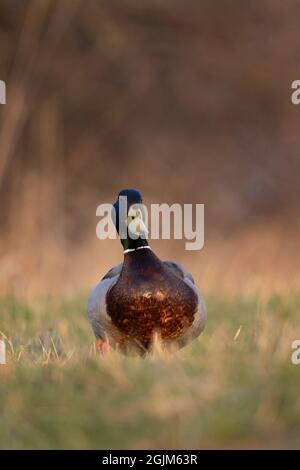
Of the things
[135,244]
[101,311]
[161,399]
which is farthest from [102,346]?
[161,399]

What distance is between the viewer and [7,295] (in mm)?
6539

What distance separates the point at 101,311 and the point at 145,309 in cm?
24

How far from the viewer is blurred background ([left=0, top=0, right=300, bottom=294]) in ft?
39.5

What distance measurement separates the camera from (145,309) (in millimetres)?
4672

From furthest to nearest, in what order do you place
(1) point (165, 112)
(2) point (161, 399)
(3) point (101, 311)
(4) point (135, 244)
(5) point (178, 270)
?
1. (1) point (165, 112)
2. (5) point (178, 270)
3. (4) point (135, 244)
4. (3) point (101, 311)
5. (2) point (161, 399)

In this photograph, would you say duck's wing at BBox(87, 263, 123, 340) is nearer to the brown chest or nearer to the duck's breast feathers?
the brown chest

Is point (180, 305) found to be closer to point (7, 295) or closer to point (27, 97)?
point (7, 295)

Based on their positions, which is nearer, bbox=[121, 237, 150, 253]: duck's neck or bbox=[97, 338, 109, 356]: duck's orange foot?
bbox=[97, 338, 109, 356]: duck's orange foot

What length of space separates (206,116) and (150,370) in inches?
416

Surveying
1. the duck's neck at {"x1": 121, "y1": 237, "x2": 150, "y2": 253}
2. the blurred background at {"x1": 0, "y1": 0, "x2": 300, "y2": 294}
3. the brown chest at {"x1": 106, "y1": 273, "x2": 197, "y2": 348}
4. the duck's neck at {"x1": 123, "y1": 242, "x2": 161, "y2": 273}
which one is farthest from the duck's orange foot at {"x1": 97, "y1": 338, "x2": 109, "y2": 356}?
the blurred background at {"x1": 0, "y1": 0, "x2": 300, "y2": 294}

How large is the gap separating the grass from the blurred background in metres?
7.03

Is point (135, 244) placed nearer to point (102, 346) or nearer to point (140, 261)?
point (140, 261)

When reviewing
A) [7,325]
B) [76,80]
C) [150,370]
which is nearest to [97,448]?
[150,370]

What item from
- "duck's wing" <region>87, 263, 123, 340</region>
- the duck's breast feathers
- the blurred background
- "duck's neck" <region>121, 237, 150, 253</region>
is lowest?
"duck's wing" <region>87, 263, 123, 340</region>
